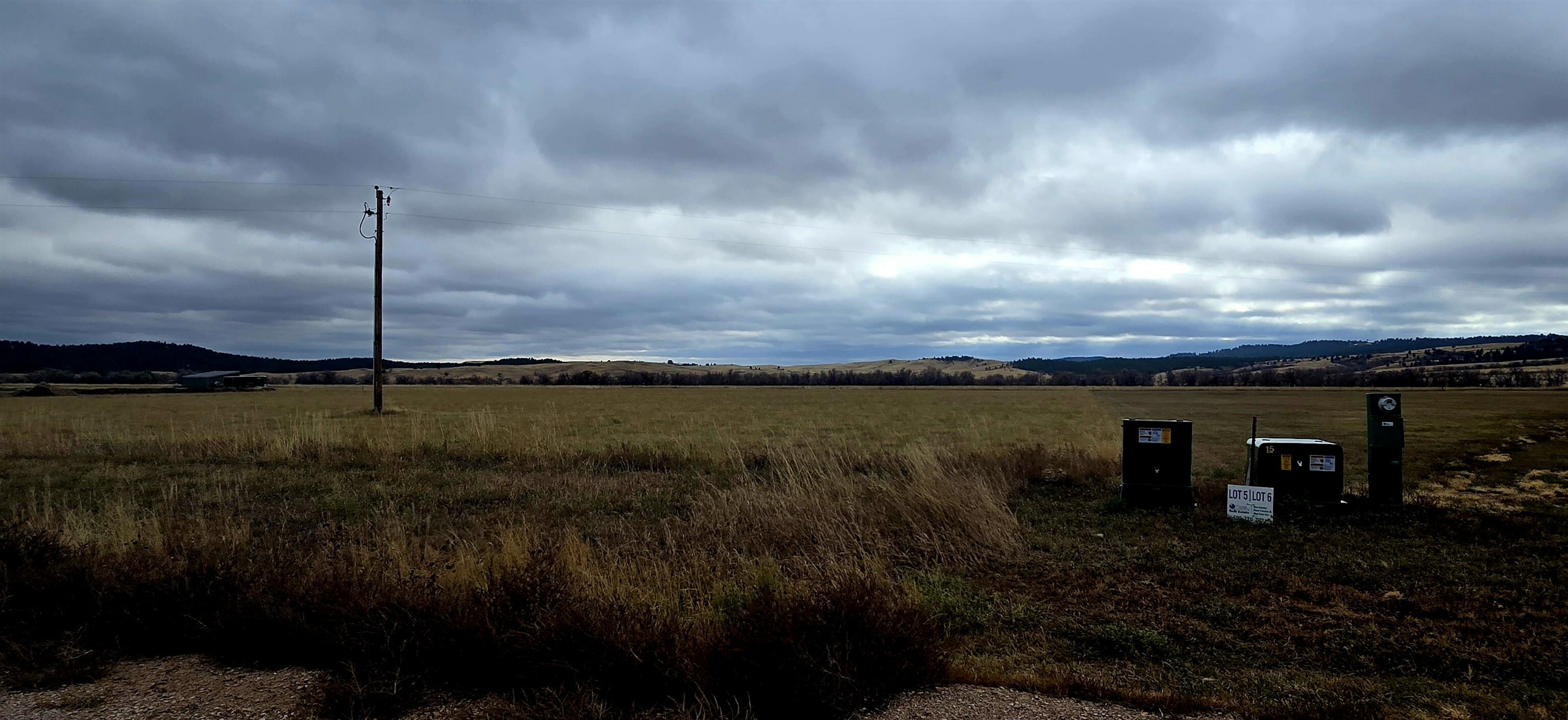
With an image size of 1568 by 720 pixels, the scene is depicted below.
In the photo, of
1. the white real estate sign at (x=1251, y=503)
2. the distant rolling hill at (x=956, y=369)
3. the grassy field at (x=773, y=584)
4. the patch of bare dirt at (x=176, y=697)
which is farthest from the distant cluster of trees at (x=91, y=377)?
the white real estate sign at (x=1251, y=503)

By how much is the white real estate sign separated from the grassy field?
30 centimetres

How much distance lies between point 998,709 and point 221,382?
103 m

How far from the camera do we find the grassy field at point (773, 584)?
447cm

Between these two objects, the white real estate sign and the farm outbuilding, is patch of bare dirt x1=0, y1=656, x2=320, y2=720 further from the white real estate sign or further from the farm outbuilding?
the farm outbuilding

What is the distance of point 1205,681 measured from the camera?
470 cm

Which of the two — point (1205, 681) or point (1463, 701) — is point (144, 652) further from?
Answer: point (1463, 701)

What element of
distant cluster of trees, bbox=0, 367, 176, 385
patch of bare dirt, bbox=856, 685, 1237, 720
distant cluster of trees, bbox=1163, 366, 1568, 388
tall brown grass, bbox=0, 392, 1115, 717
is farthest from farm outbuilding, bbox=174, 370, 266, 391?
distant cluster of trees, bbox=1163, 366, 1568, 388

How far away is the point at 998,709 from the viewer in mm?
4094

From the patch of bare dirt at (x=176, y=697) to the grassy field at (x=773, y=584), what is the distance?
0.63ft

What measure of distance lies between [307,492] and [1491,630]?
14258 millimetres

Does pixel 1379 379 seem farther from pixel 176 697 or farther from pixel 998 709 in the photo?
pixel 176 697

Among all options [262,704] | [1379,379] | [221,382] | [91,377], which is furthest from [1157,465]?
[91,377]

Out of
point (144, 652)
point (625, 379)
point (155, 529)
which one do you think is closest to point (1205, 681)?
point (144, 652)

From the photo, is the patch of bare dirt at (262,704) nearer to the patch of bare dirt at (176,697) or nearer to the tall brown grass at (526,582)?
the patch of bare dirt at (176,697)
